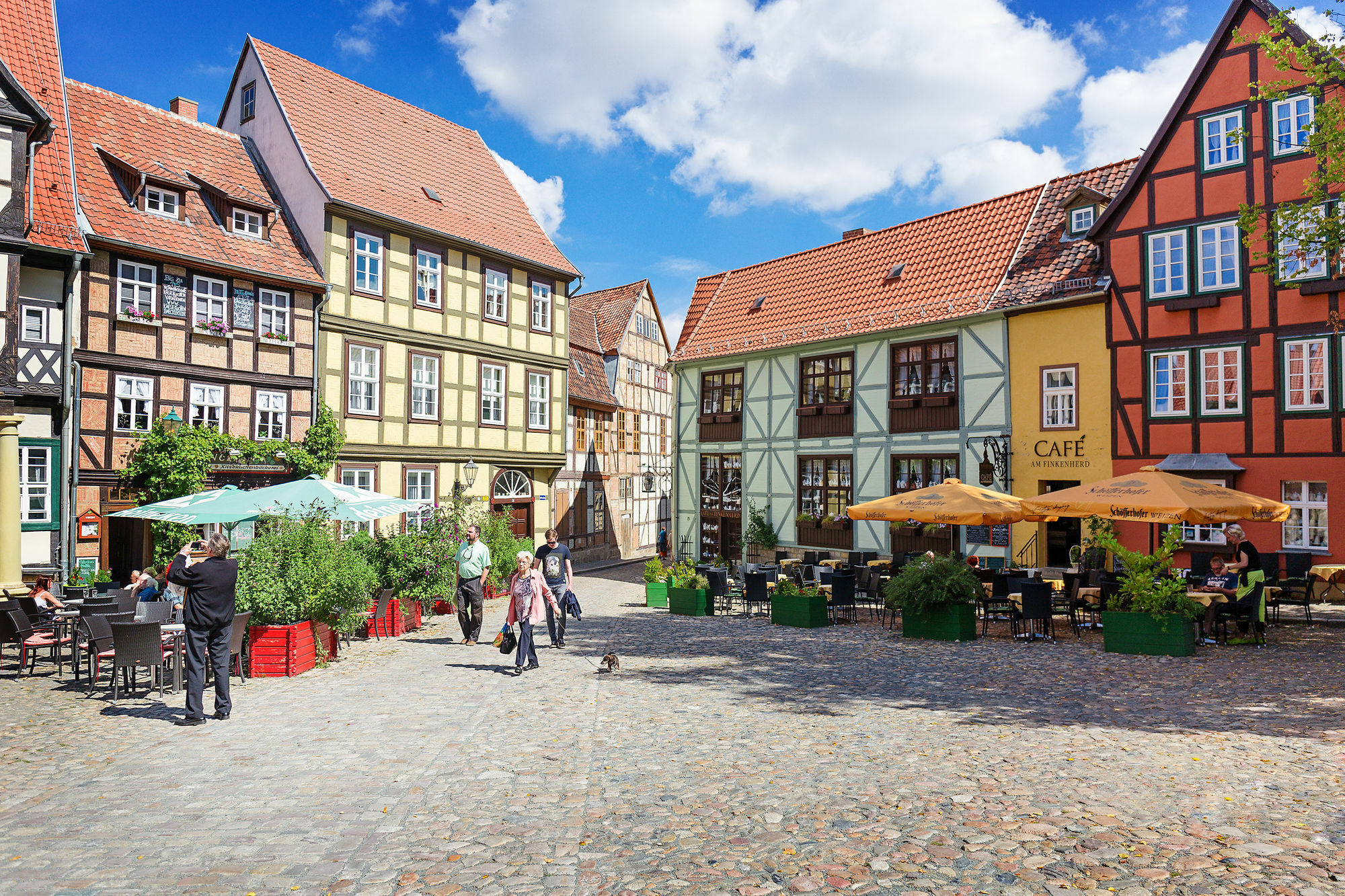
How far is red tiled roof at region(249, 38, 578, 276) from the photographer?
22.1 meters

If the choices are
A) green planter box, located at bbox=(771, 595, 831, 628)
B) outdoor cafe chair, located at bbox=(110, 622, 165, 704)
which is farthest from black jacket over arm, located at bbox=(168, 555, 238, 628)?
green planter box, located at bbox=(771, 595, 831, 628)

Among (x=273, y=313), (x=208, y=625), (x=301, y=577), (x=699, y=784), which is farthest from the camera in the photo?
(x=273, y=313)

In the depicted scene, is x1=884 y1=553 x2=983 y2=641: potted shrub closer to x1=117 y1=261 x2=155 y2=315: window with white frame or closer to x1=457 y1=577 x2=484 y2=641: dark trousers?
x1=457 y1=577 x2=484 y2=641: dark trousers

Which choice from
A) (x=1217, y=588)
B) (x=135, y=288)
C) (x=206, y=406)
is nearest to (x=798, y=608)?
(x=1217, y=588)

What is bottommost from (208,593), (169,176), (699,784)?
(699,784)

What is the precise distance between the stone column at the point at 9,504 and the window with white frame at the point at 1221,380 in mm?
22530

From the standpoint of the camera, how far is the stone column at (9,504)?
48.1 ft

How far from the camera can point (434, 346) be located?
22.7 meters

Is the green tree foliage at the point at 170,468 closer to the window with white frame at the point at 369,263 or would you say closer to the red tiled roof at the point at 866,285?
the window with white frame at the point at 369,263

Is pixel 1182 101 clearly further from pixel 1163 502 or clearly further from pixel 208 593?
pixel 208 593

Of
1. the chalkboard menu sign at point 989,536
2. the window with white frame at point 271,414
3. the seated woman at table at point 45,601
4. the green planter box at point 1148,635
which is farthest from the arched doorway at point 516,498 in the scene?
the green planter box at point 1148,635

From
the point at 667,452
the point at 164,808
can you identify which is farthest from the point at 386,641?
the point at 667,452

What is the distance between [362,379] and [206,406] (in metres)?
3.74

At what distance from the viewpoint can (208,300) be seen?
18.4 m
